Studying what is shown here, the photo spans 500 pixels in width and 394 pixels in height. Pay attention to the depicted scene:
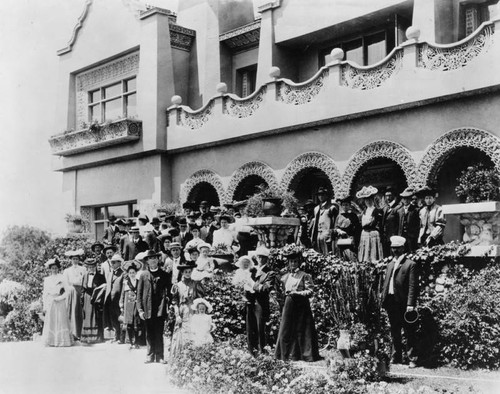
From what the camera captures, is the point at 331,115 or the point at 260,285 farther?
the point at 331,115

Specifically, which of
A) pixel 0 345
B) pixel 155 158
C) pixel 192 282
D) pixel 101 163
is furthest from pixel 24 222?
pixel 192 282

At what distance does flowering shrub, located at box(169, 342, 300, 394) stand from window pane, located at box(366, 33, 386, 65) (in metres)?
11.8

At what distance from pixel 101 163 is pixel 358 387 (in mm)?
19508

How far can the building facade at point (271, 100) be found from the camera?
15656 millimetres

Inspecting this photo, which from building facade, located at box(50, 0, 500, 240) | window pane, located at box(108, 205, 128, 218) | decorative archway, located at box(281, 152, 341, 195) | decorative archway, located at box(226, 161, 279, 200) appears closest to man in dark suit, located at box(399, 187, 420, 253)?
building facade, located at box(50, 0, 500, 240)

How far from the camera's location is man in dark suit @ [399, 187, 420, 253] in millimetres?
12656

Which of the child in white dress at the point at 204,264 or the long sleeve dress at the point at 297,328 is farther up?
the child in white dress at the point at 204,264

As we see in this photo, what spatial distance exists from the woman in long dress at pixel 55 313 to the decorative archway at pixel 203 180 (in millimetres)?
7200

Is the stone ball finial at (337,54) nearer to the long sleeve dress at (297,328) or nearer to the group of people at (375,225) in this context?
the group of people at (375,225)

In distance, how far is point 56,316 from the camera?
15.0m

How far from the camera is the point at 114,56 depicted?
83.0 feet

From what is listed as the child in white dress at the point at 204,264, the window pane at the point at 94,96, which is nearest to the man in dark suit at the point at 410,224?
the child in white dress at the point at 204,264

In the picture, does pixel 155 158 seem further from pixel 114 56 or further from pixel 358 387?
pixel 358 387

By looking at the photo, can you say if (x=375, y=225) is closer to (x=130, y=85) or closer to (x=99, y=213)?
(x=130, y=85)
